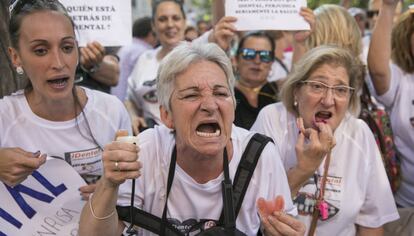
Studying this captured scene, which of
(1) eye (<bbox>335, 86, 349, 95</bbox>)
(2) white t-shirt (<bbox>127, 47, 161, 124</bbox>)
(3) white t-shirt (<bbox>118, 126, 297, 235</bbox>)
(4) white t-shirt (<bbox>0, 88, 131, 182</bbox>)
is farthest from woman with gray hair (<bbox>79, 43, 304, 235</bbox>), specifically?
(2) white t-shirt (<bbox>127, 47, 161, 124</bbox>)

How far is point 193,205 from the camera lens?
2383mm

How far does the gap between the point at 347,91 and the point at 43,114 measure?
1691 millimetres

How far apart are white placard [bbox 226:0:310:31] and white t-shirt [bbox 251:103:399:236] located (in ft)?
2.48

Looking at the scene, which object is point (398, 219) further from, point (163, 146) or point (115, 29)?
point (115, 29)

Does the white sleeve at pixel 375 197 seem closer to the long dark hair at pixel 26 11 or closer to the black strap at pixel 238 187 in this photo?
the black strap at pixel 238 187

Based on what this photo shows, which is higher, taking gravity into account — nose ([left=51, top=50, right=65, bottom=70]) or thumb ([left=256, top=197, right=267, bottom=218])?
nose ([left=51, top=50, right=65, bottom=70])

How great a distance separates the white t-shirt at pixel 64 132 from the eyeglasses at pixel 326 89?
1.15 meters

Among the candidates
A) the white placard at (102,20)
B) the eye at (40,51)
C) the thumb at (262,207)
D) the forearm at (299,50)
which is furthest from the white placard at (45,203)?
the forearm at (299,50)

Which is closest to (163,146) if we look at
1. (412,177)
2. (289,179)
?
(289,179)

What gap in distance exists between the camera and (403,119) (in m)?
3.49

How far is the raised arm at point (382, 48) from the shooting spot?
10.9 ft

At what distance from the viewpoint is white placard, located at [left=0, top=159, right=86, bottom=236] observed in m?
2.44

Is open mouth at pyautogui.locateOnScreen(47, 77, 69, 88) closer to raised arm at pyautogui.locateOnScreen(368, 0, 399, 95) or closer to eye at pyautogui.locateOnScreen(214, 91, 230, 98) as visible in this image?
eye at pyautogui.locateOnScreen(214, 91, 230, 98)

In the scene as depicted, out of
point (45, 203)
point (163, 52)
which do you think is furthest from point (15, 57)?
point (163, 52)
